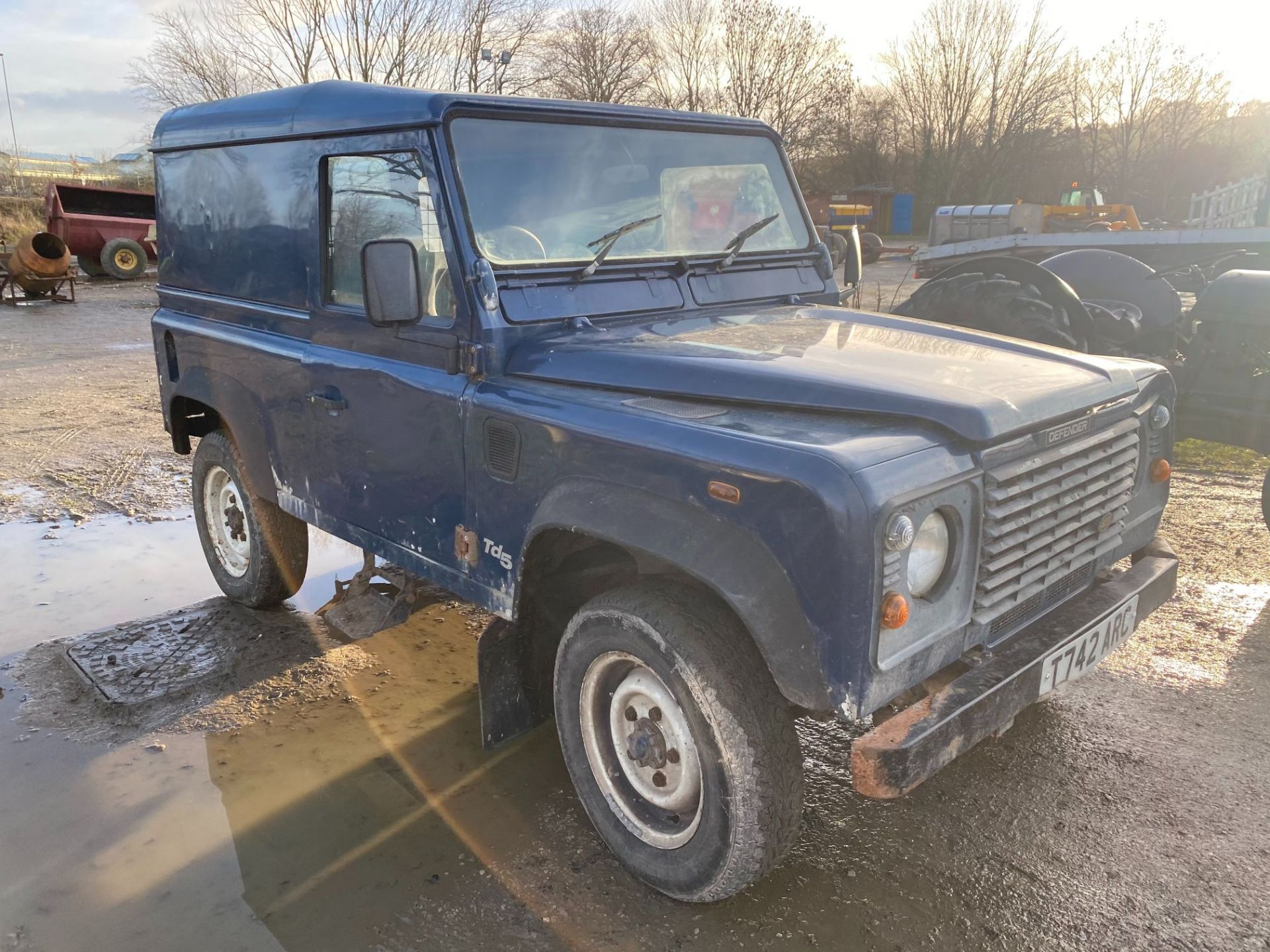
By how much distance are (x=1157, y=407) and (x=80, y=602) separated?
487 cm

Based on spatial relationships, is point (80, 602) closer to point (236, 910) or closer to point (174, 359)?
point (174, 359)

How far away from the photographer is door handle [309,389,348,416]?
11.0 ft

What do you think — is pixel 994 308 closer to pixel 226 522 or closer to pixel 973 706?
pixel 973 706

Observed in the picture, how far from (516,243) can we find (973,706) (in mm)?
1892

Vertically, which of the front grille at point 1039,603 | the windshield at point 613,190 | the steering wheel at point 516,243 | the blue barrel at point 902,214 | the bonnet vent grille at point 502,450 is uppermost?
the blue barrel at point 902,214

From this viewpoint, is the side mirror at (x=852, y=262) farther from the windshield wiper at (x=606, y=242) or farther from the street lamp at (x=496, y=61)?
the street lamp at (x=496, y=61)

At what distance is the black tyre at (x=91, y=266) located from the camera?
21.5 meters

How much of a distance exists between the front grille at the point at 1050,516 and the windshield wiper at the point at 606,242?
1.45 metres

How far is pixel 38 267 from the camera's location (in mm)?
17625

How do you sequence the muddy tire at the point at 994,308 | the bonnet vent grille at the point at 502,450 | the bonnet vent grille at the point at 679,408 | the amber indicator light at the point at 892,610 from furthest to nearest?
the muddy tire at the point at 994,308, the bonnet vent grille at the point at 502,450, the bonnet vent grille at the point at 679,408, the amber indicator light at the point at 892,610

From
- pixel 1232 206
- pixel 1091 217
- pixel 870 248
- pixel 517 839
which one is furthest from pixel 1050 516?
pixel 1232 206

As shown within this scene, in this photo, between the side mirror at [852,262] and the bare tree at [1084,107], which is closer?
the side mirror at [852,262]

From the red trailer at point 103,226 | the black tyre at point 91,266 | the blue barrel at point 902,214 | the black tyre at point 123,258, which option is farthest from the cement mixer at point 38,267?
the blue barrel at point 902,214

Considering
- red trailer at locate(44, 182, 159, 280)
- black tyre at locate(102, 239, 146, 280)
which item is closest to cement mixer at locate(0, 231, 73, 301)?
red trailer at locate(44, 182, 159, 280)
